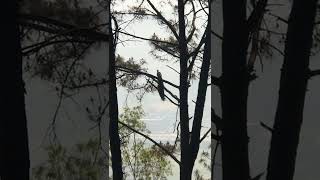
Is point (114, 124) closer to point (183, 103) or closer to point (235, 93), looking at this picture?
point (183, 103)

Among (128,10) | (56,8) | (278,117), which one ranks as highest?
(128,10)

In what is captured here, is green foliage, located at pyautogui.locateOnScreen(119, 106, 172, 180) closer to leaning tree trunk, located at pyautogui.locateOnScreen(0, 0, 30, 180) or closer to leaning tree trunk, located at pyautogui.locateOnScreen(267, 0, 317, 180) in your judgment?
leaning tree trunk, located at pyautogui.locateOnScreen(0, 0, 30, 180)

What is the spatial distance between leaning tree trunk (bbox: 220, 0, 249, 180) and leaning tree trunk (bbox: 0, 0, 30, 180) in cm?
99

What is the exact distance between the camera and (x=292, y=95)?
173 cm

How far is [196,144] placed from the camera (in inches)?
337

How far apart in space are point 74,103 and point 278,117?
4459 mm

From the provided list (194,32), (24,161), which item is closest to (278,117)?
(24,161)

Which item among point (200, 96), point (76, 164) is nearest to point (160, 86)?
point (200, 96)

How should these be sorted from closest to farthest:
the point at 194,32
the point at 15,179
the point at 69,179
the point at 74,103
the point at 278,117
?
the point at 278,117 < the point at 15,179 < the point at 74,103 < the point at 69,179 < the point at 194,32

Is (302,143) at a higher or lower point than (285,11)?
lower

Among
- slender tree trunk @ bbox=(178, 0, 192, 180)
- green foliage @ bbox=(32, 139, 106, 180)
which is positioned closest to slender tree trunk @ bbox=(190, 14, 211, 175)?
slender tree trunk @ bbox=(178, 0, 192, 180)

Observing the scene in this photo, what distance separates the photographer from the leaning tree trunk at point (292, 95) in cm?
173

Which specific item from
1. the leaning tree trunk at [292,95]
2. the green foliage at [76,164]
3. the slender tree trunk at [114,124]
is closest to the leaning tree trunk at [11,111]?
the leaning tree trunk at [292,95]

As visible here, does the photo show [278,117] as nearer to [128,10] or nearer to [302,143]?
[302,143]
